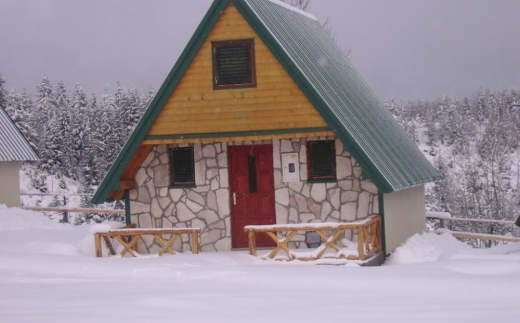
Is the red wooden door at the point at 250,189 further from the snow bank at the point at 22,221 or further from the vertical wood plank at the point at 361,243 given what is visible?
the snow bank at the point at 22,221

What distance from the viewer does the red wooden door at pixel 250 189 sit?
17.1 m

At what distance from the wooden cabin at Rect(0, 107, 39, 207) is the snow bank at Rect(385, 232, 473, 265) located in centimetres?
1865

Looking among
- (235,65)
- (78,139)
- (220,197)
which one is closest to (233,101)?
(235,65)

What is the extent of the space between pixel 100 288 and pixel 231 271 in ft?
8.04

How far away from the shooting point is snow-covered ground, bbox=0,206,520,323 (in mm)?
9625

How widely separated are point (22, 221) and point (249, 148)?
1425 centimetres

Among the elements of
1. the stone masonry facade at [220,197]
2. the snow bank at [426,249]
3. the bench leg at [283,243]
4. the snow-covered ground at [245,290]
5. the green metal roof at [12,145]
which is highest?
the green metal roof at [12,145]

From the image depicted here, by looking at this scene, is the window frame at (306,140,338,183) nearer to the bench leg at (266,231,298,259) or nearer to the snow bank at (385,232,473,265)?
the bench leg at (266,231,298,259)

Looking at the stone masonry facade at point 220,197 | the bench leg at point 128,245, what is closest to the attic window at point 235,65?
the stone masonry facade at point 220,197

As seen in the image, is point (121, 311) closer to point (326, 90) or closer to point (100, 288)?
point (100, 288)

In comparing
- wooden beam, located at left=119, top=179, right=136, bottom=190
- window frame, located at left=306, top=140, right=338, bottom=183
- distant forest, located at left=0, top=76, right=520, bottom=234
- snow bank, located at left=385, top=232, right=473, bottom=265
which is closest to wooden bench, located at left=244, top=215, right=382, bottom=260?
snow bank, located at left=385, top=232, right=473, bottom=265

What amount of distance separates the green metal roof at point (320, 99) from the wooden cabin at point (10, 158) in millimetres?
15542

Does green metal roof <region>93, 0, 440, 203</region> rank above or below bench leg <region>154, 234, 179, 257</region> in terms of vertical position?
above

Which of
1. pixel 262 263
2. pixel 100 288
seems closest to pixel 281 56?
pixel 262 263
